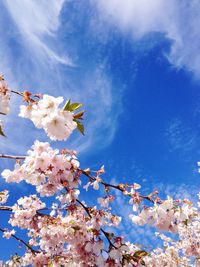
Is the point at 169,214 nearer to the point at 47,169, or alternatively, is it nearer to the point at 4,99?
the point at 47,169

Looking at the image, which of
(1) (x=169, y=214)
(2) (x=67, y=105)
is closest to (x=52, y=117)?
(2) (x=67, y=105)

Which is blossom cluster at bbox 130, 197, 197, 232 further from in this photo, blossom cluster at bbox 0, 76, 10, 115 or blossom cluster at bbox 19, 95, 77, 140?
blossom cluster at bbox 0, 76, 10, 115

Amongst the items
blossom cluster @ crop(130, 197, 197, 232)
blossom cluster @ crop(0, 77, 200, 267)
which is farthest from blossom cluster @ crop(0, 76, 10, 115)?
blossom cluster @ crop(130, 197, 197, 232)

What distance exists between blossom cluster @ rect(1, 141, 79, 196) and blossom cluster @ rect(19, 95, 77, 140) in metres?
0.65

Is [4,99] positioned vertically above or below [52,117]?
above

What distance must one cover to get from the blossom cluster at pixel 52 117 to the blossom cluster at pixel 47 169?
646mm

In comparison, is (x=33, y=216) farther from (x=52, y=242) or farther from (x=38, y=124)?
(x=38, y=124)

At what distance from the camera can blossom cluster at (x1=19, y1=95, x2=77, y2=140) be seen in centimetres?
386

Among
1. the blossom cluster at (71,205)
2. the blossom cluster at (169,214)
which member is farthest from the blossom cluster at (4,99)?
the blossom cluster at (169,214)

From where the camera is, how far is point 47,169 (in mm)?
4703

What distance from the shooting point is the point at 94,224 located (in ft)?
18.4

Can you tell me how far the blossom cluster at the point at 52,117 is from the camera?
12.7 ft

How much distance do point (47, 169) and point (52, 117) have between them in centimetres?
117

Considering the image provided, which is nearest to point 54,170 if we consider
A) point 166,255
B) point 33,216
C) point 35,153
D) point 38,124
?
point 35,153
